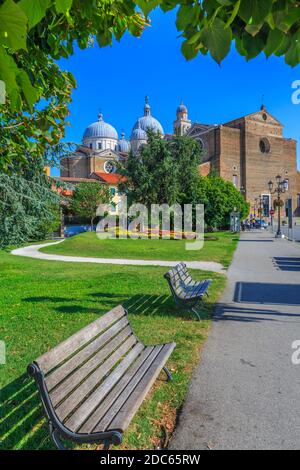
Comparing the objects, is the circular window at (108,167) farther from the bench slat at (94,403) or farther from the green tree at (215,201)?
the bench slat at (94,403)

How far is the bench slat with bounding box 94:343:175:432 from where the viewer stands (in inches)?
99.3

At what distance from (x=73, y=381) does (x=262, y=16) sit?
2.71 meters

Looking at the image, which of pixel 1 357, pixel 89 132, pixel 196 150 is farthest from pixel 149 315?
pixel 89 132

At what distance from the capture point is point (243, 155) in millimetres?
75062

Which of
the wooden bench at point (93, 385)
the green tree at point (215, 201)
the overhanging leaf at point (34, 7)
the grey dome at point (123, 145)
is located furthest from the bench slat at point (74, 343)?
the grey dome at point (123, 145)

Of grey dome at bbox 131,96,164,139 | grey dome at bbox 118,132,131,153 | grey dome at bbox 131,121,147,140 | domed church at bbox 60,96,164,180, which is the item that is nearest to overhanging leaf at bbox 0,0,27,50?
domed church at bbox 60,96,164,180

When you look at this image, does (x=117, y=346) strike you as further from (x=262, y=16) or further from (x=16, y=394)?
(x=262, y=16)

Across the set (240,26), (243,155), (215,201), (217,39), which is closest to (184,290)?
(240,26)

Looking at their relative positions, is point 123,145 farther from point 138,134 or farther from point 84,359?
point 84,359

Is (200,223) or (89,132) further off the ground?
(89,132)

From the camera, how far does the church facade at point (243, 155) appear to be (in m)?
72.6

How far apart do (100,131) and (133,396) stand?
291ft

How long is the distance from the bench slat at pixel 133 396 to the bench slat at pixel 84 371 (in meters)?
0.34

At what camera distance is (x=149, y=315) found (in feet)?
21.8
